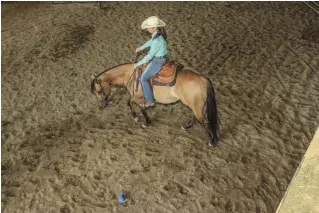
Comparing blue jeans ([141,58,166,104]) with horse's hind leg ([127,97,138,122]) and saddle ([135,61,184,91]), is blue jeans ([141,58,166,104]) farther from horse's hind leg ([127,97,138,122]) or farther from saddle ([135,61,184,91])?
horse's hind leg ([127,97,138,122])

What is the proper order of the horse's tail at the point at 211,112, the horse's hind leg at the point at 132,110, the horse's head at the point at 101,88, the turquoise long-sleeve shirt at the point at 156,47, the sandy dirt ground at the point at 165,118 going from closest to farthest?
the turquoise long-sleeve shirt at the point at 156,47 → the horse's tail at the point at 211,112 → the sandy dirt ground at the point at 165,118 → the horse's head at the point at 101,88 → the horse's hind leg at the point at 132,110

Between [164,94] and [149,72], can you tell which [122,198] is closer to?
[164,94]

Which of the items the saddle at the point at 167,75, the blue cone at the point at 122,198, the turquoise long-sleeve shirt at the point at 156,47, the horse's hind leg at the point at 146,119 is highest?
the turquoise long-sleeve shirt at the point at 156,47

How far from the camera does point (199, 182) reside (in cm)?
571

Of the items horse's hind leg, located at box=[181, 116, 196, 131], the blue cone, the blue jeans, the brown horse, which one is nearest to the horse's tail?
the brown horse

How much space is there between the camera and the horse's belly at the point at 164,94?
5914mm

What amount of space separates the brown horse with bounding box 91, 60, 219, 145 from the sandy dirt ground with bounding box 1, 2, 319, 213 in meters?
0.58

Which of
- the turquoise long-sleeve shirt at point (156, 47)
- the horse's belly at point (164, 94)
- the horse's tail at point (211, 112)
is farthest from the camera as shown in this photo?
the horse's belly at point (164, 94)

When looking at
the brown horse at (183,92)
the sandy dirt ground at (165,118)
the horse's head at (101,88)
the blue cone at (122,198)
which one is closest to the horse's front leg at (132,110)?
the brown horse at (183,92)

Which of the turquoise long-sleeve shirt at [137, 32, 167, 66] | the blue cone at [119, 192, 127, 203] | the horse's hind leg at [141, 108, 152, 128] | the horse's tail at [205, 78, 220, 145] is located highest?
the turquoise long-sleeve shirt at [137, 32, 167, 66]

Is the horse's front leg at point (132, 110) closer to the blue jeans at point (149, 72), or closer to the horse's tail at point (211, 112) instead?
the blue jeans at point (149, 72)

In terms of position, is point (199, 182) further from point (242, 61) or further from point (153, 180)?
point (242, 61)

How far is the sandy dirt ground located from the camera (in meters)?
5.68

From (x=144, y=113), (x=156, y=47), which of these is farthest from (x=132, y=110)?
(x=156, y=47)
